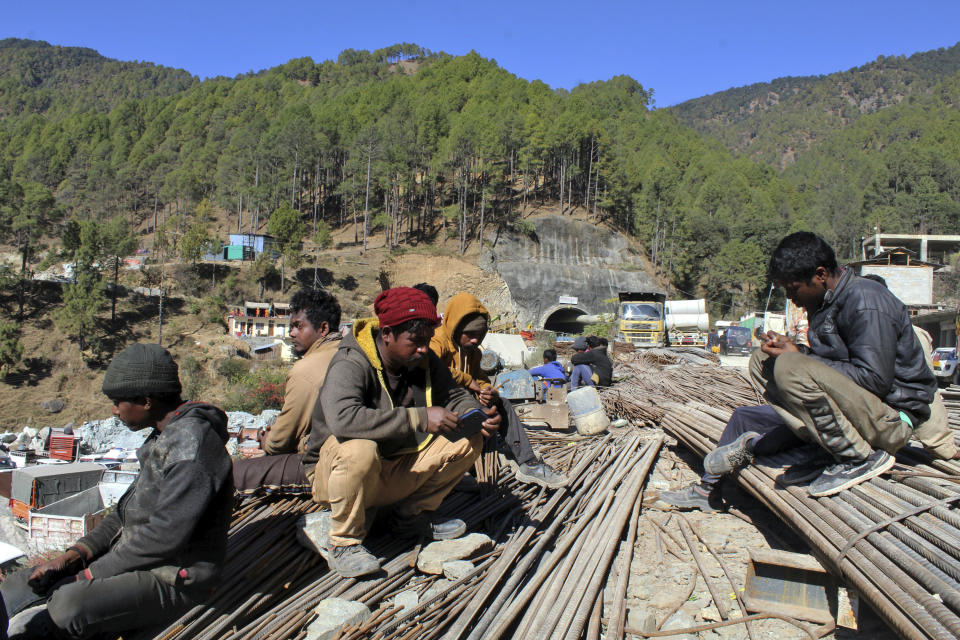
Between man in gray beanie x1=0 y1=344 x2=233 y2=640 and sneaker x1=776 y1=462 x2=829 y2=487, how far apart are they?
2847 mm

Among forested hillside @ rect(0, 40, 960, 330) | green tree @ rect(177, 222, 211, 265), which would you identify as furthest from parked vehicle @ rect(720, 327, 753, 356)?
green tree @ rect(177, 222, 211, 265)

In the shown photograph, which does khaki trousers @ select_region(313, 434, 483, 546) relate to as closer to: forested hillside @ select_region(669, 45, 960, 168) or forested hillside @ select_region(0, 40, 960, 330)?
forested hillside @ select_region(0, 40, 960, 330)

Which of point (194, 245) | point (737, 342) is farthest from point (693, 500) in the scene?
point (194, 245)

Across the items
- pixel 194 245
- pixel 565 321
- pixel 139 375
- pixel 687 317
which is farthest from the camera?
pixel 565 321

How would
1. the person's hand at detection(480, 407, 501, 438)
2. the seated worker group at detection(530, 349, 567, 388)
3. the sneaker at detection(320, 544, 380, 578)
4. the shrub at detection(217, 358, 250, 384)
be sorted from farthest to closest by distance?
1. the shrub at detection(217, 358, 250, 384)
2. the seated worker group at detection(530, 349, 567, 388)
3. the person's hand at detection(480, 407, 501, 438)
4. the sneaker at detection(320, 544, 380, 578)

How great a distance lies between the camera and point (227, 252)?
158 ft

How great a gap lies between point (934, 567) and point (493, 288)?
43.0 meters

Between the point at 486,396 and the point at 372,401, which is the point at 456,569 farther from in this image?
the point at 486,396

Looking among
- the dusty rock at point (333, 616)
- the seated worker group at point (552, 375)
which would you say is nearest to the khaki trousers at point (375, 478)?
the dusty rock at point (333, 616)

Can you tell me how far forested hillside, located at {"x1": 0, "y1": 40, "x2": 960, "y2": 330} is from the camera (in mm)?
52156

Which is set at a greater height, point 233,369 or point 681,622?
point 681,622

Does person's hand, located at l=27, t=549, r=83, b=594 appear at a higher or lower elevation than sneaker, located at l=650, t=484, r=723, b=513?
higher

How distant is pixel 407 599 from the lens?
272cm

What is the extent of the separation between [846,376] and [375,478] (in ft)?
7.75
